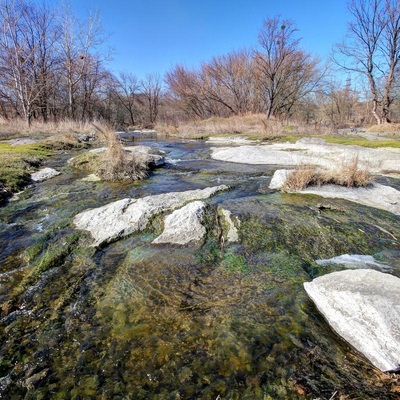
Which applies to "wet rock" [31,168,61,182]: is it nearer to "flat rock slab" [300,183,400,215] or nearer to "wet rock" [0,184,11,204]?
"wet rock" [0,184,11,204]

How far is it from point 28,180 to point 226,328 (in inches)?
225

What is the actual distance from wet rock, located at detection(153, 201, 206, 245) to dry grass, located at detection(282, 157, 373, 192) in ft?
6.85

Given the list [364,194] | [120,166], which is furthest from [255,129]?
[364,194]

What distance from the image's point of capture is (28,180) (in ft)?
18.5

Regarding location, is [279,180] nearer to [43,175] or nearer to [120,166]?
[120,166]

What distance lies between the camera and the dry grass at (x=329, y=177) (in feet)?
15.1

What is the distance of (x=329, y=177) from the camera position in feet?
15.6

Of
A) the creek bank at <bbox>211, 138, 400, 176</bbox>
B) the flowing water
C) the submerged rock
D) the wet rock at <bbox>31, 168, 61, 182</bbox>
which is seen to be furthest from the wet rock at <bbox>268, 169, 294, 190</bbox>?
the wet rock at <bbox>31, 168, 61, 182</bbox>

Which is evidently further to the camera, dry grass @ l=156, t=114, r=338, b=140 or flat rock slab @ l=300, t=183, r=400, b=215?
dry grass @ l=156, t=114, r=338, b=140

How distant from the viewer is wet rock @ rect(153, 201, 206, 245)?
2973 millimetres

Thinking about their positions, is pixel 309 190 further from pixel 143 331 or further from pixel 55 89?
pixel 55 89

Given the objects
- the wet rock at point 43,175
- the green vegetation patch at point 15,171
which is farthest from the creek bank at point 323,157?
the green vegetation patch at point 15,171

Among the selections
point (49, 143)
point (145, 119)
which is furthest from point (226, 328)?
point (145, 119)

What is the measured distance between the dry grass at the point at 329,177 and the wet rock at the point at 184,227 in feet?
6.85
